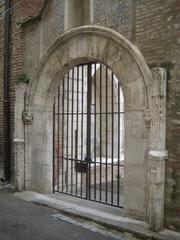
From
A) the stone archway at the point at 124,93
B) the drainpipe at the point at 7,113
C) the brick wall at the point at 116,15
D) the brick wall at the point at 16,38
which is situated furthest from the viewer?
the drainpipe at the point at 7,113

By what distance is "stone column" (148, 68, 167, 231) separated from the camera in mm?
5316

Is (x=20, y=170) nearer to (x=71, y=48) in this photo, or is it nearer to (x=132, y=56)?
(x=71, y=48)

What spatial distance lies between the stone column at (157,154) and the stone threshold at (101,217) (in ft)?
0.57

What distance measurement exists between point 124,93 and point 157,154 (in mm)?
1250

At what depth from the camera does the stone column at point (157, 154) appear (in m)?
5.32

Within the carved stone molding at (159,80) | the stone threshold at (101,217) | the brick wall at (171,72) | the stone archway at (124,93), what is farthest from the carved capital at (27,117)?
the carved stone molding at (159,80)

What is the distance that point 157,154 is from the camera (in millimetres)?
5312

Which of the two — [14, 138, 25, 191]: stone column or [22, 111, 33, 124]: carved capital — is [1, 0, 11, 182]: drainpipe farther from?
[22, 111, 33, 124]: carved capital

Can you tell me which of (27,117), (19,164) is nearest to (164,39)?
(27,117)

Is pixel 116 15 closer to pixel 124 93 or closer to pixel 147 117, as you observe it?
pixel 124 93

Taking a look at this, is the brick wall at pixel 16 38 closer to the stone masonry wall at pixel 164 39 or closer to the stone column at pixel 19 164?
the stone column at pixel 19 164

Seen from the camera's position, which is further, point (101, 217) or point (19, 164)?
point (19, 164)

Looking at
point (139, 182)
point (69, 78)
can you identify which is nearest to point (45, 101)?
point (69, 78)

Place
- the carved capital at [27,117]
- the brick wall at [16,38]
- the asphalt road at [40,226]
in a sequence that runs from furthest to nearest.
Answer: the brick wall at [16,38]
the carved capital at [27,117]
the asphalt road at [40,226]
